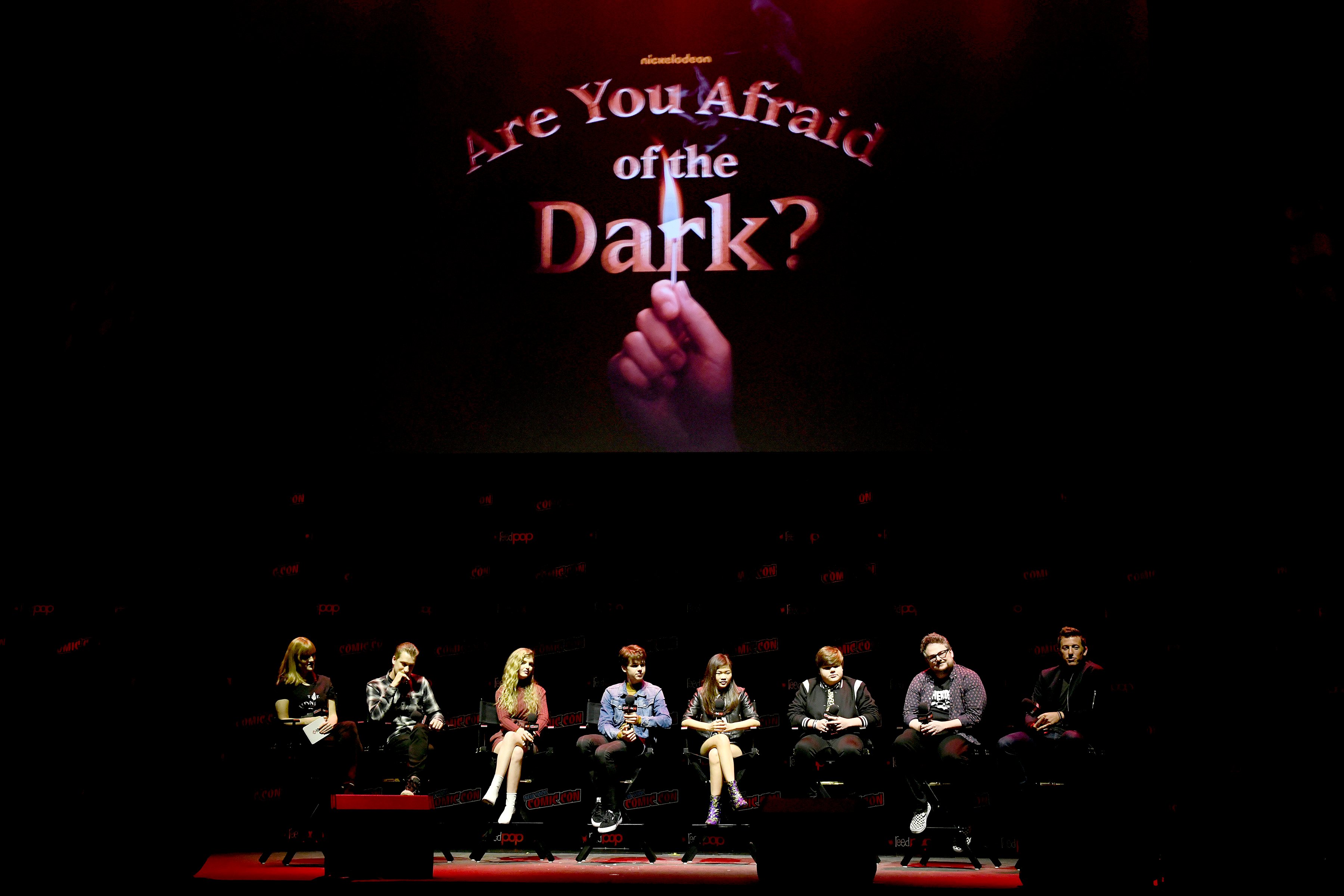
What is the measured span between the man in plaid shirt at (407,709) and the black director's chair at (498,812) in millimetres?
224

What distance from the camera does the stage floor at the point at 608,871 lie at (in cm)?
440

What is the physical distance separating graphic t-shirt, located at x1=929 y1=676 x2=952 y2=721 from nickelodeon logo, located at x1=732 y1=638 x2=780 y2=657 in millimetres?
1049

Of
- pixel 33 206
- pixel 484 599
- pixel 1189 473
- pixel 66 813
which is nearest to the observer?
pixel 66 813

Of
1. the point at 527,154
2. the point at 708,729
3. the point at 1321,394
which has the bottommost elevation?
the point at 708,729

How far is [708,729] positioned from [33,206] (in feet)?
13.0

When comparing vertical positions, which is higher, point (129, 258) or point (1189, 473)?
point (129, 258)

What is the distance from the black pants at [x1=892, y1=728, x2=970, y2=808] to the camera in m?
5.27

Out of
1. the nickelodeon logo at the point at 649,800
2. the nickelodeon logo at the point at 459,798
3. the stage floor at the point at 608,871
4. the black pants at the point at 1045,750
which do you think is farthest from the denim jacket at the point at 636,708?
the black pants at the point at 1045,750

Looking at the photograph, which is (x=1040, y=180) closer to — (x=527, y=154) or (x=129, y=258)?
(x=527, y=154)

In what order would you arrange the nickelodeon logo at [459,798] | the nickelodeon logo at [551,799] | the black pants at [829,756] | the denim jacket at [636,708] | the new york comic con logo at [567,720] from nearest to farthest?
the black pants at [829,756] < the denim jacket at [636,708] < the nickelodeon logo at [551,799] < the nickelodeon logo at [459,798] < the new york comic con logo at [567,720]

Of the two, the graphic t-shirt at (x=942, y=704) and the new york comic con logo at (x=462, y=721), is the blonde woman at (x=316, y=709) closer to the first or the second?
the new york comic con logo at (x=462, y=721)

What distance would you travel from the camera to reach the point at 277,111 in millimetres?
5316

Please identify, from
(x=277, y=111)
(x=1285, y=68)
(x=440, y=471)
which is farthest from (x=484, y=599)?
(x=1285, y=68)

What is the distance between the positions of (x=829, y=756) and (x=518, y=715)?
60.5 inches
